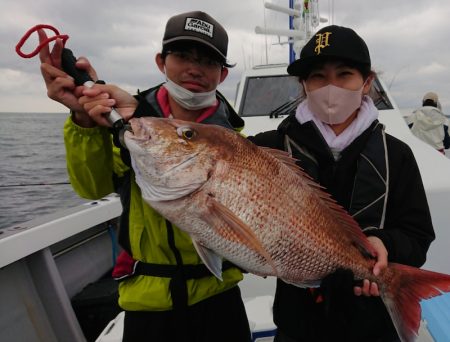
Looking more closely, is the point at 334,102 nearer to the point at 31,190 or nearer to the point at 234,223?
the point at 234,223

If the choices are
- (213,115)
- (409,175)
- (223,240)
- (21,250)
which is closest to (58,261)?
(21,250)

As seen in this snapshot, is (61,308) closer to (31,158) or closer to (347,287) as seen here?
(347,287)

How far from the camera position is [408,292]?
177 cm

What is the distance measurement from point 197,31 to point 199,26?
0.14 ft

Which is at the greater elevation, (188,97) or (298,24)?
(298,24)

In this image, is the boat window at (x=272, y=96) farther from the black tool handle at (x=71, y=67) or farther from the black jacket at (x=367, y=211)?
the black tool handle at (x=71, y=67)

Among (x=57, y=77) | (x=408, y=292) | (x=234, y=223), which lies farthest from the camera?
(x=408, y=292)

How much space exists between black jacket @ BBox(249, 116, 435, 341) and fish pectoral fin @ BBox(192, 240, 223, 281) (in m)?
0.60

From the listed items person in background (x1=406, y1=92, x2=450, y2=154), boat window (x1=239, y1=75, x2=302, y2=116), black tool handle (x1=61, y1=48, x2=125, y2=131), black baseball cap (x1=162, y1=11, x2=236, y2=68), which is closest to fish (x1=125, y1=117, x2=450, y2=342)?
black tool handle (x1=61, y1=48, x2=125, y2=131)

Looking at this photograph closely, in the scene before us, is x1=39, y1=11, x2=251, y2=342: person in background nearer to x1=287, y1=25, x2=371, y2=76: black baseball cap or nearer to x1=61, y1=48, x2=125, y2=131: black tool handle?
x1=61, y1=48, x2=125, y2=131: black tool handle

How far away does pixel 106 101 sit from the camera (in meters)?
1.68

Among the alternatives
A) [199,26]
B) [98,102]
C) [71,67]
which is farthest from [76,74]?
[199,26]

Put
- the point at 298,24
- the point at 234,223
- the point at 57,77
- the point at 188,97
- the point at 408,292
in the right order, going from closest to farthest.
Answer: the point at 234,223
the point at 57,77
the point at 408,292
the point at 188,97
the point at 298,24

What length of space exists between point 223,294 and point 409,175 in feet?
3.92
